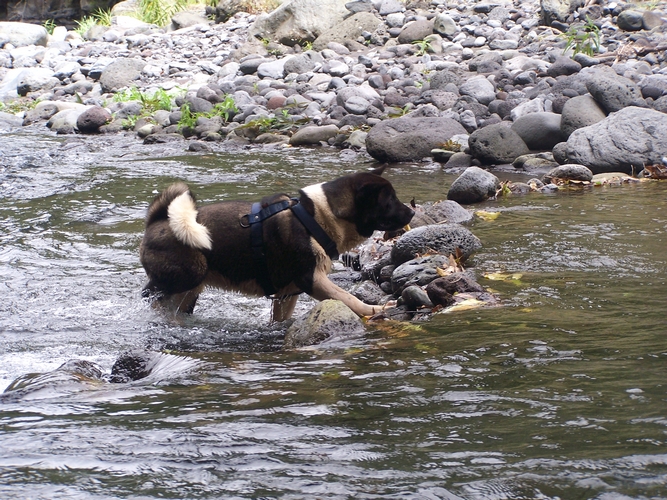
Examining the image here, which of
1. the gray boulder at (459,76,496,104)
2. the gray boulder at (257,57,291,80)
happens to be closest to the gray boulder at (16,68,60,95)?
the gray boulder at (257,57,291,80)

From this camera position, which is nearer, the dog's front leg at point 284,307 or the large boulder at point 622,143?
the dog's front leg at point 284,307

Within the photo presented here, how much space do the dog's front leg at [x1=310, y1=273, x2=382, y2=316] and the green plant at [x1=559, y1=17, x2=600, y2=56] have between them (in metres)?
13.2

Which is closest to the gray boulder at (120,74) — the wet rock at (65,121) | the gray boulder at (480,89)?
the wet rock at (65,121)

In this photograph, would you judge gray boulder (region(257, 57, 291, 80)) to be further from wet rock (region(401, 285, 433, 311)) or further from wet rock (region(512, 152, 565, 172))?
wet rock (region(401, 285, 433, 311))

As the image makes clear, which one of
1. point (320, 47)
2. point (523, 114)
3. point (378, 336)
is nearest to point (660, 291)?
point (378, 336)

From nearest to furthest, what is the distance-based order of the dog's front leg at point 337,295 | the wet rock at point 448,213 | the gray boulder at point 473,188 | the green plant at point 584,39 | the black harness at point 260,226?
the dog's front leg at point 337,295 < the black harness at point 260,226 < the wet rock at point 448,213 < the gray boulder at point 473,188 < the green plant at point 584,39

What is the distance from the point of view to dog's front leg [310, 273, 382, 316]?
5.25 m

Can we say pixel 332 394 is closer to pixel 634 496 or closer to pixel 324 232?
pixel 634 496

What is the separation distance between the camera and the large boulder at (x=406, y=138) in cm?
1245

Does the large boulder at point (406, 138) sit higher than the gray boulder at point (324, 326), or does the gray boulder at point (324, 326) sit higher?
the large boulder at point (406, 138)

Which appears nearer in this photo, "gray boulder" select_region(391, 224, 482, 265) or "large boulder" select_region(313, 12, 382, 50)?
"gray boulder" select_region(391, 224, 482, 265)

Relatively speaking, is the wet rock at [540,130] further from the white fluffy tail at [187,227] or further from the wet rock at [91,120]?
the wet rock at [91,120]

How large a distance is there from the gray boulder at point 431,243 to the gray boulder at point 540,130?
627cm

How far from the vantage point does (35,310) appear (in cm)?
568
